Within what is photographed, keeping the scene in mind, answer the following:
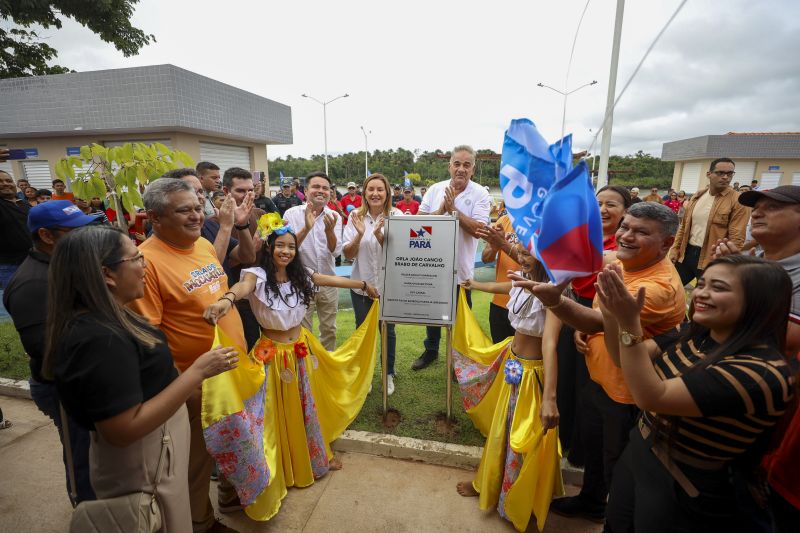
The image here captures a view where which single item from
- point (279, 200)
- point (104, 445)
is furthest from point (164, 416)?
point (279, 200)

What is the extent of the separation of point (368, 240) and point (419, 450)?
79.5 inches

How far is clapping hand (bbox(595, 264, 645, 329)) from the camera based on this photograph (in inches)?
55.8

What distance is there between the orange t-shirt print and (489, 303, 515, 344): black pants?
2245mm

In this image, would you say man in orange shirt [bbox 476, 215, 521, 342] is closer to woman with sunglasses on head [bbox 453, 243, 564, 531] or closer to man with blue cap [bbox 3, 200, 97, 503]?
woman with sunglasses on head [bbox 453, 243, 564, 531]

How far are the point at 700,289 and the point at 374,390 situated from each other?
329 cm

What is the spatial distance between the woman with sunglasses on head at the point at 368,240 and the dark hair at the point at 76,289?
2.40 meters

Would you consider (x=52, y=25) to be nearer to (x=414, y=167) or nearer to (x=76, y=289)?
(x=76, y=289)

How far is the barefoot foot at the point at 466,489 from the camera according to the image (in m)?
2.88

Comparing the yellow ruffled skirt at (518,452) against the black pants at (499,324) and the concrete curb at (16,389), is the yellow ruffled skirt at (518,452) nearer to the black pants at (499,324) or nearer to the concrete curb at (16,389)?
the black pants at (499,324)

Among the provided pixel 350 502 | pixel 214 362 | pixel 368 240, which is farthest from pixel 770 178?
pixel 214 362

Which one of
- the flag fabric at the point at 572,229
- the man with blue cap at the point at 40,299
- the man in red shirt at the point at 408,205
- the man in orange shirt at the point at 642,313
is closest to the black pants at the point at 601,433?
the man in orange shirt at the point at 642,313

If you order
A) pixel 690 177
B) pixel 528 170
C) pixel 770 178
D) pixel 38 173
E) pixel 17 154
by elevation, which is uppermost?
pixel 17 154

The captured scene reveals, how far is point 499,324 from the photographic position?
3.73 m

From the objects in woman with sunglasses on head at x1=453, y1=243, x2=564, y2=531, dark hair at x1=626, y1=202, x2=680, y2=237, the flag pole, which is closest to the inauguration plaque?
woman with sunglasses on head at x1=453, y1=243, x2=564, y2=531
